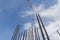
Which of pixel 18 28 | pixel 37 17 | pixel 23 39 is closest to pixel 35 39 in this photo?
pixel 23 39

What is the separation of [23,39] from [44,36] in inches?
649

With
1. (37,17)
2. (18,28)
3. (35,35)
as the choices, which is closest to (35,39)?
(35,35)

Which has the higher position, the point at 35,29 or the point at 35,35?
A: the point at 35,29

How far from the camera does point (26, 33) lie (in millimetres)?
64250

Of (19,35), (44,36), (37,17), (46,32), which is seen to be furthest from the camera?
(19,35)

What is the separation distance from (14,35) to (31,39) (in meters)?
11.3

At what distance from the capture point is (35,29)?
6525 centimetres

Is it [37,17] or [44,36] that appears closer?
[44,36]

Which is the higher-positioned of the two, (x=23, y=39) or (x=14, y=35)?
(x=14, y=35)

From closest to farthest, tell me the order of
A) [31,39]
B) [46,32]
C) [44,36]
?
[44,36] → [46,32] → [31,39]

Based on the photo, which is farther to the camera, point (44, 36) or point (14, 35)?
point (14, 35)

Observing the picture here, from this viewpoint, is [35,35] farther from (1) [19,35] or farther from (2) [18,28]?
(2) [18,28]

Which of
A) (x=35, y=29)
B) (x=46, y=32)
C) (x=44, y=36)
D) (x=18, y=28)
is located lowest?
(x=44, y=36)

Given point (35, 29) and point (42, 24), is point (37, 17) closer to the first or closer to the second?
point (42, 24)
